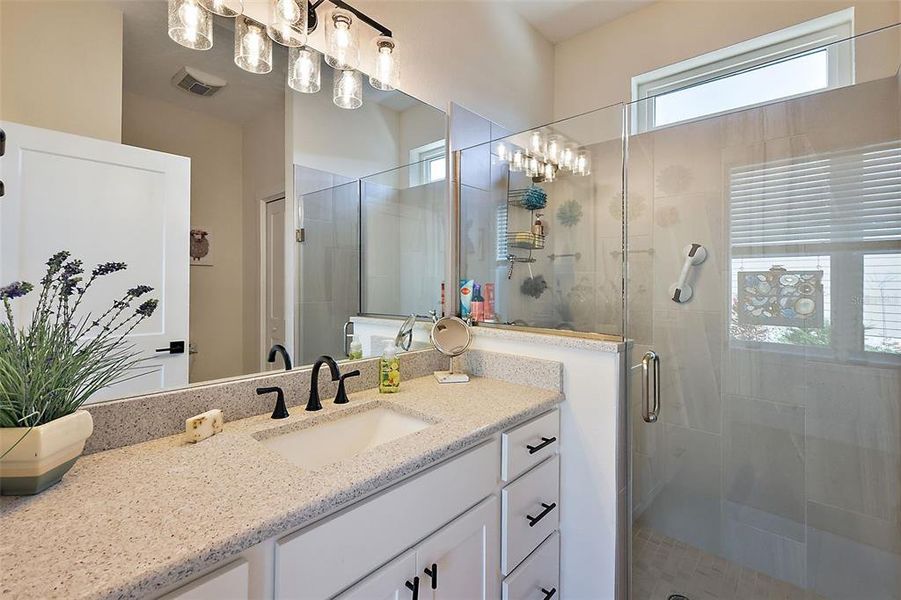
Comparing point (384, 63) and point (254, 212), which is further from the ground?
point (384, 63)

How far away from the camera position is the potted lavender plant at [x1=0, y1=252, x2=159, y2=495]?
66 cm

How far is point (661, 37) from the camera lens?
2.20 metres

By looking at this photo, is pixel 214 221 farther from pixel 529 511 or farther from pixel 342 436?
pixel 529 511

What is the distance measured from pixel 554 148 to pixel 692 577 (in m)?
2.11

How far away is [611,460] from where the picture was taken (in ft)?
4.46

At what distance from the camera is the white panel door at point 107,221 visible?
816 mm

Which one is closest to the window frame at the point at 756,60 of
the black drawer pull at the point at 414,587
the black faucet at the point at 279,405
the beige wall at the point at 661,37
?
the beige wall at the point at 661,37

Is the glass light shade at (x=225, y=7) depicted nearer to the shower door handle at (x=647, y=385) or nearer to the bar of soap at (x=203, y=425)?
the bar of soap at (x=203, y=425)

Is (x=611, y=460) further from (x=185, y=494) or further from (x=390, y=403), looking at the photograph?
(x=185, y=494)

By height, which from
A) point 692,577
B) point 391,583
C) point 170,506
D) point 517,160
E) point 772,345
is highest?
point 517,160

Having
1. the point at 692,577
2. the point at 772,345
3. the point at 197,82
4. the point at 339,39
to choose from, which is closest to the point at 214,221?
the point at 197,82

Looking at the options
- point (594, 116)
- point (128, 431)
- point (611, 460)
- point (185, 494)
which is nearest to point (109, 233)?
point (128, 431)

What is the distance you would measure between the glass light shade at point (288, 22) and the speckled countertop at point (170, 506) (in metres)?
1.16

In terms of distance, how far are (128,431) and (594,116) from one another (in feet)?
6.90
